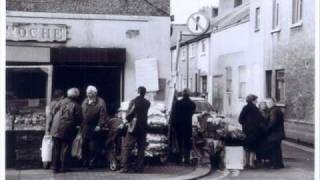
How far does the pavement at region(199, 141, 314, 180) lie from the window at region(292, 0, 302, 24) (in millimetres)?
1771

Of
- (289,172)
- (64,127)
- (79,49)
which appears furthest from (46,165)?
(289,172)

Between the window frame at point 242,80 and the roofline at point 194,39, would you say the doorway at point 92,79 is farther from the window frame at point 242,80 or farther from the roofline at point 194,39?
the window frame at point 242,80

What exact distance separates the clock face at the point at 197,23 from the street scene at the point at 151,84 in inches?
0.5

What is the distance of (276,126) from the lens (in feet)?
40.9

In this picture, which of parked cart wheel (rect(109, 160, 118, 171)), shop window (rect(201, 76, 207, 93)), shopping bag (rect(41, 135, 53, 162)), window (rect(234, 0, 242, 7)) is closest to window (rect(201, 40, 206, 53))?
shop window (rect(201, 76, 207, 93))

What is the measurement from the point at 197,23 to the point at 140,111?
4.65ft

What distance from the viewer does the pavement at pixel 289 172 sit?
11.2 metres

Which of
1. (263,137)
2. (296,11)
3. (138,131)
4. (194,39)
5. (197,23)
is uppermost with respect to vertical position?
(296,11)

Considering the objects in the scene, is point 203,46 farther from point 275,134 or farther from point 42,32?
point 42,32

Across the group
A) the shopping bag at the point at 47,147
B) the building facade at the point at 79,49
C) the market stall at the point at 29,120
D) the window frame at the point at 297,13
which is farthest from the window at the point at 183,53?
the shopping bag at the point at 47,147

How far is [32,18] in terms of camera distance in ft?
38.1

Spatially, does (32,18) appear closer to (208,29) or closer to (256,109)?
(208,29)

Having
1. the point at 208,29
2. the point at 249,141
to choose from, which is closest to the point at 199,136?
the point at 249,141

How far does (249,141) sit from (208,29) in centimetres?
179
